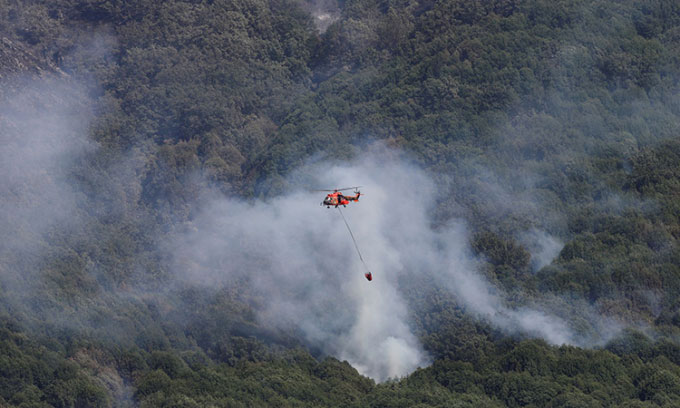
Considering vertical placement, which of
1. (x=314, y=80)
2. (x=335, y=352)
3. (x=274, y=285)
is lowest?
(x=335, y=352)

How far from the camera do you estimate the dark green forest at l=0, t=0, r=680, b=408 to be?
119 meters

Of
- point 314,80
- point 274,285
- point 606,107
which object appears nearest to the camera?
point 274,285

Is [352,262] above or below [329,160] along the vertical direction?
below

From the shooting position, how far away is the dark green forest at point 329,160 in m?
119

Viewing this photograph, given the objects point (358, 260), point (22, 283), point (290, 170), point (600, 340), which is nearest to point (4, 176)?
point (22, 283)

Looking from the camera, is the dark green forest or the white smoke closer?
the dark green forest

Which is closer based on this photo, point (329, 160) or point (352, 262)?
point (352, 262)

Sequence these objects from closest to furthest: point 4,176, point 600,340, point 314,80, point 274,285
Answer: point 600,340 < point 274,285 < point 4,176 < point 314,80

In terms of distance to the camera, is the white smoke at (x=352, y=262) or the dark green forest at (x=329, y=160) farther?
the white smoke at (x=352, y=262)

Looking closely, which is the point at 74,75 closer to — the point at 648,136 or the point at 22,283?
the point at 22,283

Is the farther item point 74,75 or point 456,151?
point 74,75

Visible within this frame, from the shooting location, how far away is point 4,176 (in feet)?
477

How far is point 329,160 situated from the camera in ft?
486

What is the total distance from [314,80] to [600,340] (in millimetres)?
59934
